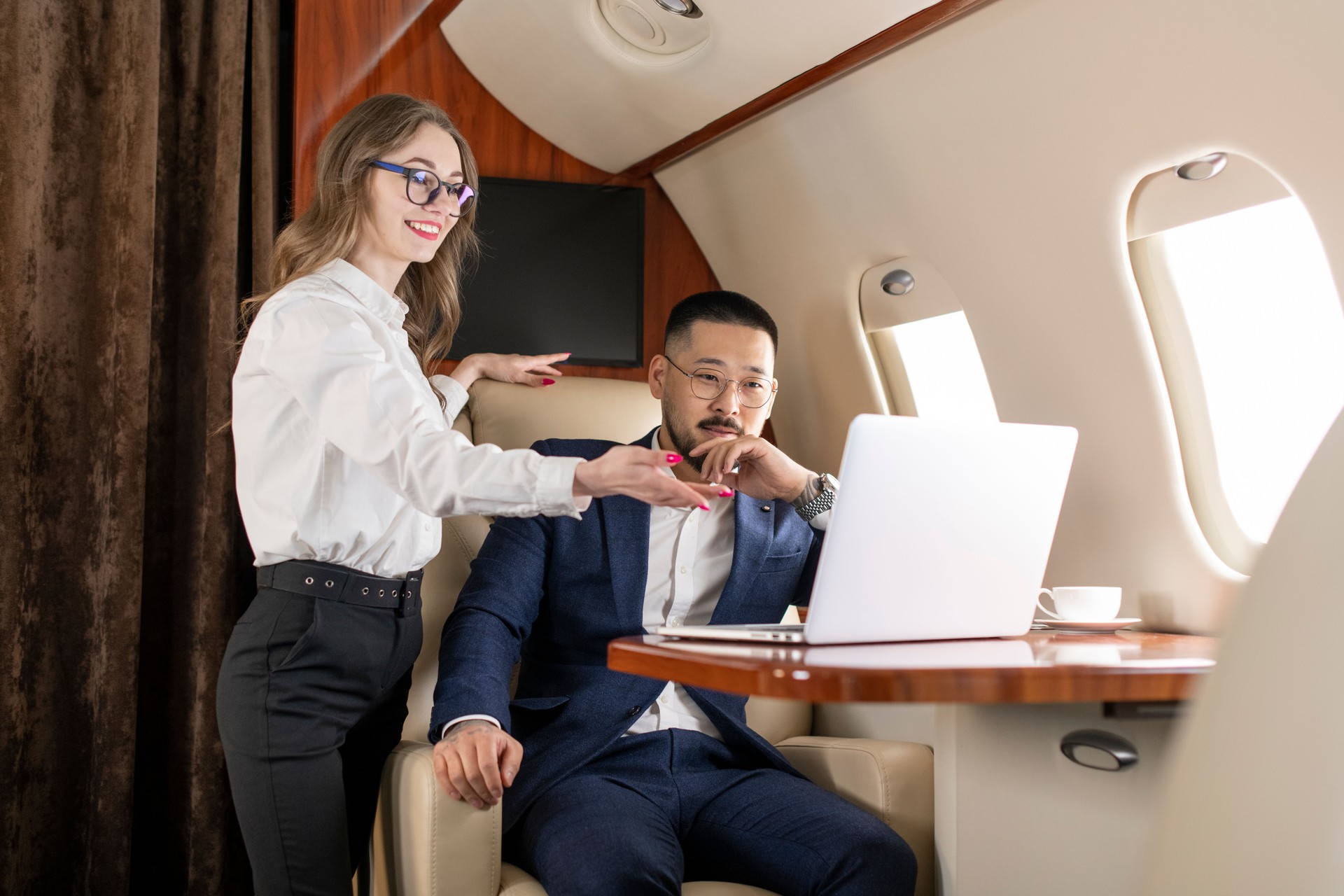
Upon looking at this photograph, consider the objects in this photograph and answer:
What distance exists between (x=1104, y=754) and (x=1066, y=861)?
15 cm

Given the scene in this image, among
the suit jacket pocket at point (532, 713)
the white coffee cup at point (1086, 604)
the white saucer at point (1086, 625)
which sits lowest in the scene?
the suit jacket pocket at point (532, 713)

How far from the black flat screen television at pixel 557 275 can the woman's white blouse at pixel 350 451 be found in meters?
0.98

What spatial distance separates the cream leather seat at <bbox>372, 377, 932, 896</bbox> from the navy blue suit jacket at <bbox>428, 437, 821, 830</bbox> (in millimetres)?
99

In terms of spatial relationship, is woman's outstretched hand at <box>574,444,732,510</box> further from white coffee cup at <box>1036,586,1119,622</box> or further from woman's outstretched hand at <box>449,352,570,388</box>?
woman's outstretched hand at <box>449,352,570,388</box>

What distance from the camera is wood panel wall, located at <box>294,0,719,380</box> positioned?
2.52 m

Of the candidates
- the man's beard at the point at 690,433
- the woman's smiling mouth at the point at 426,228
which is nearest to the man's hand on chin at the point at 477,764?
the man's beard at the point at 690,433

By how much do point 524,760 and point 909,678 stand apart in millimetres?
972

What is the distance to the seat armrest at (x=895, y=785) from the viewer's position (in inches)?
70.5

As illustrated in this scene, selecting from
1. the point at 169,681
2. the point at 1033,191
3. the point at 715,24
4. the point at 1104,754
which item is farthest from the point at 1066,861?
the point at 169,681

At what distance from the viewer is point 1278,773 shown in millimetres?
368

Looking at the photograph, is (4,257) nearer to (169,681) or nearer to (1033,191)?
(169,681)

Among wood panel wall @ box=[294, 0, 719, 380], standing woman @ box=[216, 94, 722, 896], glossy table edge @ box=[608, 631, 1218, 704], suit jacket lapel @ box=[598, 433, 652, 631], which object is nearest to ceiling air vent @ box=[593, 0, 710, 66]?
wood panel wall @ box=[294, 0, 719, 380]

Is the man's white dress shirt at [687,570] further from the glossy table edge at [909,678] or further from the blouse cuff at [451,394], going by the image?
the glossy table edge at [909,678]

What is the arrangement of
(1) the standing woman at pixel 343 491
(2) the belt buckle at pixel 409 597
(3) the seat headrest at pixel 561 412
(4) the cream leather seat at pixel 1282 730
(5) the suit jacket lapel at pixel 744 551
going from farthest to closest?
1. (3) the seat headrest at pixel 561 412
2. (5) the suit jacket lapel at pixel 744 551
3. (2) the belt buckle at pixel 409 597
4. (1) the standing woman at pixel 343 491
5. (4) the cream leather seat at pixel 1282 730
